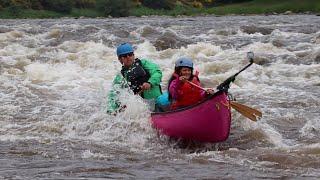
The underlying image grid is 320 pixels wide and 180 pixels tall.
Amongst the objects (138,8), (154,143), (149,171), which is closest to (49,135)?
(154,143)

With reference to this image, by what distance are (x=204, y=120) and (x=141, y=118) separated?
1.60m

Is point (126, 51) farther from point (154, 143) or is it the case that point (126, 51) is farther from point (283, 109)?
point (283, 109)

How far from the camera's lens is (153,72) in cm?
854

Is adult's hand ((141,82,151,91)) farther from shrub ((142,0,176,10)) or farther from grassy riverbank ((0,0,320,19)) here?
shrub ((142,0,176,10))

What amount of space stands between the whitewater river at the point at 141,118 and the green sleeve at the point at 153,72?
356mm

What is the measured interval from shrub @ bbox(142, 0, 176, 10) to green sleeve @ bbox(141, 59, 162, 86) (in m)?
66.5

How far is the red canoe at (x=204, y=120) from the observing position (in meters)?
7.01

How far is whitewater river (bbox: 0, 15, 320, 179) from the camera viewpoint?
247 inches

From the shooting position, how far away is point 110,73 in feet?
49.4

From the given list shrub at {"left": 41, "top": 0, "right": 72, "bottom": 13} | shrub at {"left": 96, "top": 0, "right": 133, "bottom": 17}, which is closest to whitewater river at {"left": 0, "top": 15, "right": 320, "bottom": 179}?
shrub at {"left": 96, "top": 0, "right": 133, "bottom": 17}

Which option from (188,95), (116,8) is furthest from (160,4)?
(188,95)

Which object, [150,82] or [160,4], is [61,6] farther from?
[150,82]

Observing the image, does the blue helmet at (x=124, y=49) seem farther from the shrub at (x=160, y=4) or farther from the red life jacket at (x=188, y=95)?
the shrub at (x=160, y=4)

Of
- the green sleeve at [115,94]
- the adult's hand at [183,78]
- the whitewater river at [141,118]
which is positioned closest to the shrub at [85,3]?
the whitewater river at [141,118]
